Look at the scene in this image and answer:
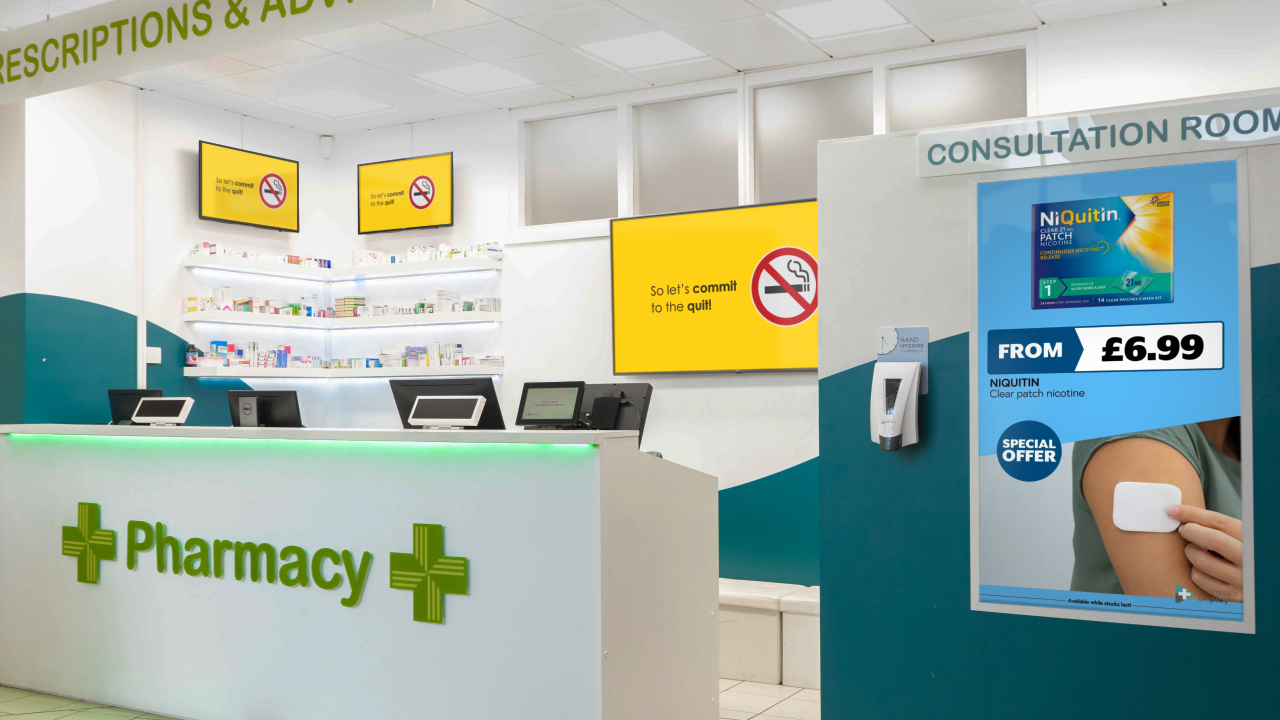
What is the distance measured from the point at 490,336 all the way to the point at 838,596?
4642mm

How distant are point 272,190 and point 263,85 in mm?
1002

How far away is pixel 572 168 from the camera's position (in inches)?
287

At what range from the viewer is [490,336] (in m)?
7.40

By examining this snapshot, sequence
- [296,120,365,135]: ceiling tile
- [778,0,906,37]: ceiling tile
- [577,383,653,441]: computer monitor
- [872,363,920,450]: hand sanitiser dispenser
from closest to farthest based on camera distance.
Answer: [872,363,920,450]: hand sanitiser dispenser, [577,383,653,441]: computer monitor, [778,0,906,37]: ceiling tile, [296,120,365,135]: ceiling tile

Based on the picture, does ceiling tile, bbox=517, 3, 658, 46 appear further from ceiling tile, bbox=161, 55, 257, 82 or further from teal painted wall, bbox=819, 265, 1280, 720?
teal painted wall, bbox=819, 265, 1280, 720

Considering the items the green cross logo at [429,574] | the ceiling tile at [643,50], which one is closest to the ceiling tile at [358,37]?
the ceiling tile at [643,50]

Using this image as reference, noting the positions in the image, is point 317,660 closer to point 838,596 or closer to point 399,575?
point 399,575

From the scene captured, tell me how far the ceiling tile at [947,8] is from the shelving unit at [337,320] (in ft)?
11.5

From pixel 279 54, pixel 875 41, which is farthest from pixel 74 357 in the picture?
pixel 875 41

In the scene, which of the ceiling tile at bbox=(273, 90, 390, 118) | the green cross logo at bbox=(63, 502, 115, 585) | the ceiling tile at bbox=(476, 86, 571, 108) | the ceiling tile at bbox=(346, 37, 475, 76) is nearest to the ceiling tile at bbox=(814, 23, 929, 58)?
the ceiling tile at bbox=(476, 86, 571, 108)

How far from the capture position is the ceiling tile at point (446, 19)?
17.6 ft

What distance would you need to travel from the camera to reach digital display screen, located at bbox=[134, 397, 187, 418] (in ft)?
15.9

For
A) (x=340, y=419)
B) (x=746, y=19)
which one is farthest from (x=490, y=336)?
(x=746, y=19)

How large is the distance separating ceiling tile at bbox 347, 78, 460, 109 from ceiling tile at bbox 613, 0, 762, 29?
1.95 meters
